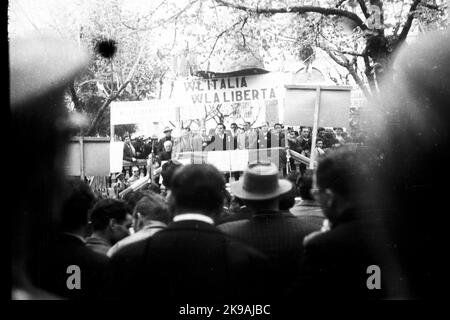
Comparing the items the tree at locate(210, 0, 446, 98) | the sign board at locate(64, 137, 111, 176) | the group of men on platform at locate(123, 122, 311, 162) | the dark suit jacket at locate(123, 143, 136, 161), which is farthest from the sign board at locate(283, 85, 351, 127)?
the dark suit jacket at locate(123, 143, 136, 161)

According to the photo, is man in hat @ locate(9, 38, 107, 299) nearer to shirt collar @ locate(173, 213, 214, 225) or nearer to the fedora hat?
shirt collar @ locate(173, 213, 214, 225)

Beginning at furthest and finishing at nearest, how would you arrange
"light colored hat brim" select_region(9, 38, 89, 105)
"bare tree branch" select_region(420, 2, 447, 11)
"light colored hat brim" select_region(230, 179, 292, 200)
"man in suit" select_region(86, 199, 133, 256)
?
"bare tree branch" select_region(420, 2, 447, 11) < "man in suit" select_region(86, 199, 133, 256) < "light colored hat brim" select_region(9, 38, 89, 105) < "light colored hat brim" select_region(230, 179, 292, 200)

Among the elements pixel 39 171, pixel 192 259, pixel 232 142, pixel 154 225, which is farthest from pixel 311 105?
pixel 232 142

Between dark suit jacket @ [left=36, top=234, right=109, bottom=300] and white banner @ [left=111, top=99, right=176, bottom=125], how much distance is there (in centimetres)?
615

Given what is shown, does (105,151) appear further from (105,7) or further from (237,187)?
(237,187)

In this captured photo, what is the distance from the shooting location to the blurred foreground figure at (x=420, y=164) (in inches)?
140

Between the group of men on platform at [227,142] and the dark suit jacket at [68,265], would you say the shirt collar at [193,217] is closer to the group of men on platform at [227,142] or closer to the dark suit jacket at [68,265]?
the dark suit jacket at [68,265]

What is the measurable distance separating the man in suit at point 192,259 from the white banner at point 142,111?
21.6 feet

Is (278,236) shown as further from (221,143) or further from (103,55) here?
(221,143)

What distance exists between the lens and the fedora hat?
3709 millimetres

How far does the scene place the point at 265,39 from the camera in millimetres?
9305
